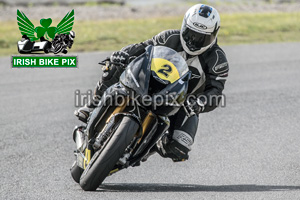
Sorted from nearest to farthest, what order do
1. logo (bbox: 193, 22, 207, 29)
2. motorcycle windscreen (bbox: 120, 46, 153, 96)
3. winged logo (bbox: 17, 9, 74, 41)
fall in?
motorcycle windscreen (bbox: 120, 46, 153, 96) → logo (bbox: 193, 22, 207, 29) → winged logo (bbox: 17, 9, 74, 41)

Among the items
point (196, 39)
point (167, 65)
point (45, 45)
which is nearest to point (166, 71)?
point (167, 65)

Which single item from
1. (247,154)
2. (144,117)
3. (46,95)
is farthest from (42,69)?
(144,117)

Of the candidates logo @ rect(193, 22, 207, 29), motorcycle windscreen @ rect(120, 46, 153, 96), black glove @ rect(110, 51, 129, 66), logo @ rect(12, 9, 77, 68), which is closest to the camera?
motorcycle windscreen @ rect(120, 46, 153, 96)

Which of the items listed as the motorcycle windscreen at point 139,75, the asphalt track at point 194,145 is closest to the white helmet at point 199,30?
the motorcycle windscreen at point 139,75

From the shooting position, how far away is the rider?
5941 millimetres

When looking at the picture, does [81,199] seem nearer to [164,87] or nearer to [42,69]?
[164,87]

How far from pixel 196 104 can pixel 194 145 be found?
210cm

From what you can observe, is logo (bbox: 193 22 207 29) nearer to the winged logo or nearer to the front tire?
the front tire

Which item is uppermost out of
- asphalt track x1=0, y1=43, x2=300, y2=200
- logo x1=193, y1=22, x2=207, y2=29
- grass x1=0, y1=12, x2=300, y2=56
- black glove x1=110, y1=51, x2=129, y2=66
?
logo x1=193, y1=22, x2=207, y2=29

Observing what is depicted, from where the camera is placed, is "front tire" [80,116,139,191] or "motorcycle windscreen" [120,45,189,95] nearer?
"front tire" [80,116,139,191]

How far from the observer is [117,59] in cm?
572

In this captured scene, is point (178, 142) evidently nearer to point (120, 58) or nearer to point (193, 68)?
point (193, 68)

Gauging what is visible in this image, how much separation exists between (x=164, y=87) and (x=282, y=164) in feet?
7.02

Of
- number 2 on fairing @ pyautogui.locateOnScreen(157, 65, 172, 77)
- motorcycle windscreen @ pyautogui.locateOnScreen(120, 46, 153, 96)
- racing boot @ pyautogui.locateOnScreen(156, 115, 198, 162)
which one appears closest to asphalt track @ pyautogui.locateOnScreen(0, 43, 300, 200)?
racing boot @ pyautogui.locateOnScreen(156, 115, 198, 162)
